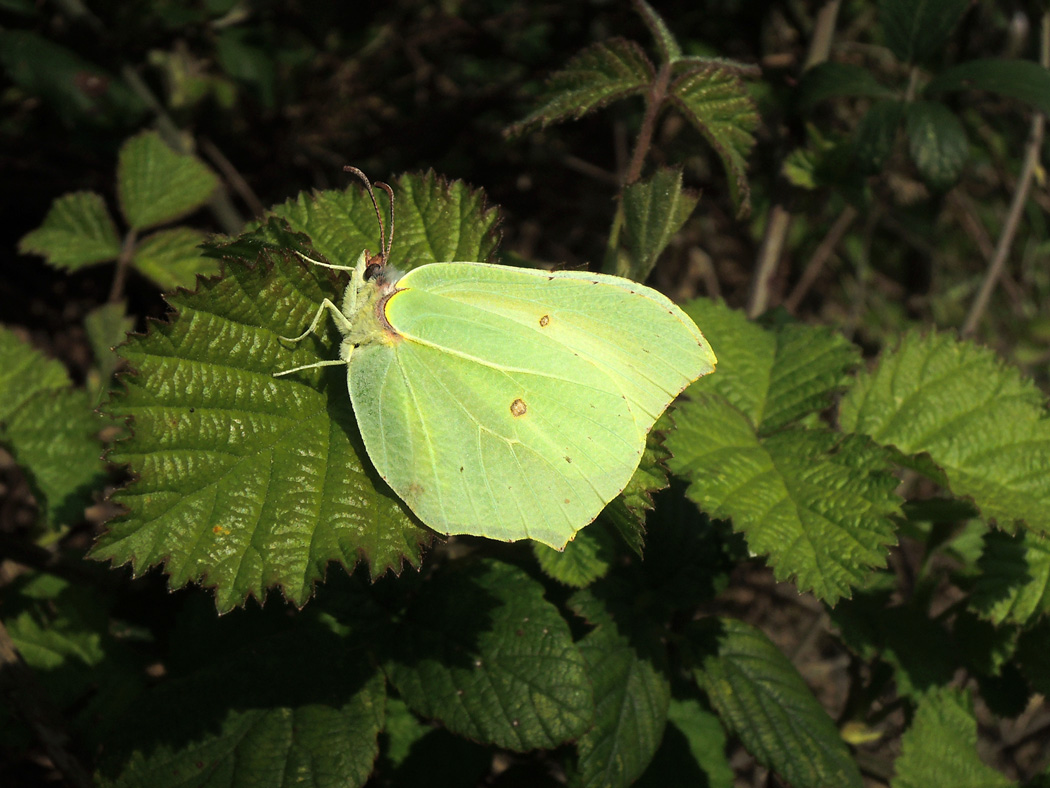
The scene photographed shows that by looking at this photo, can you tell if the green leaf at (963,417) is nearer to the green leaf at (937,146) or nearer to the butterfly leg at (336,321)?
the green leaf at (937,146)

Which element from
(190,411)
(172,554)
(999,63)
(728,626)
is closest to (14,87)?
(190,411)

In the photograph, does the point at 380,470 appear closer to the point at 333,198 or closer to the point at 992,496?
the point at 333,198

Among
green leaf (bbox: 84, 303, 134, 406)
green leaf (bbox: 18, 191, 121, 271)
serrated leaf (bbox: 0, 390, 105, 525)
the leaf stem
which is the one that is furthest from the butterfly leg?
green leaf (bbox: 18, 191, 121, 271)

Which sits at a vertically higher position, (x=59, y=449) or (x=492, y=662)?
(x=59, y=449)

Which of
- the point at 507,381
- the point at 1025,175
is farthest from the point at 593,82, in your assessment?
the point at 1025,175

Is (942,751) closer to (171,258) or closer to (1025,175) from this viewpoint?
(1025,175)

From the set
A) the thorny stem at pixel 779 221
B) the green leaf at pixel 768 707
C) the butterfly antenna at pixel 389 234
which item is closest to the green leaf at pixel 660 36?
the butterfly antenna at pixel 389 234
